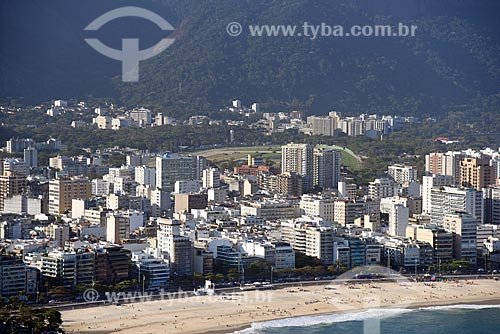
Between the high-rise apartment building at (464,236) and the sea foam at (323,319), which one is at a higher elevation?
the high-rise apartment building at (464,236)

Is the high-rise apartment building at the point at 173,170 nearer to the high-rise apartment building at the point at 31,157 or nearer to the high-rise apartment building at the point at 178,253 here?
the high-rise apartment building at the point at 31,157

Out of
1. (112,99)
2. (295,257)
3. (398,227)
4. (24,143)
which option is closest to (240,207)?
(398,227)

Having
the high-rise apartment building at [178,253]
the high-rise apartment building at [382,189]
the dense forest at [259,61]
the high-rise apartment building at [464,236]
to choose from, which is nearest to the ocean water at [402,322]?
the high-rise apartment building at [178,253]

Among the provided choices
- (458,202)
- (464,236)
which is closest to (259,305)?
(464,236)

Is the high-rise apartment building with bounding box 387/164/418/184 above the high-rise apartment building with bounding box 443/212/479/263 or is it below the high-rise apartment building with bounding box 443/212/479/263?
above

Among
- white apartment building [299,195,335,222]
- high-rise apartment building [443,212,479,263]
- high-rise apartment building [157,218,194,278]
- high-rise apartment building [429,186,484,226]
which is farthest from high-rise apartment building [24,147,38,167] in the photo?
high-rise apartment building [443,212,479,263]

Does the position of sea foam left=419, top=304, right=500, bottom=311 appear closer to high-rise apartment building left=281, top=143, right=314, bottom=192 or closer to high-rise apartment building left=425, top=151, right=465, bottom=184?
high-rise apartment building left=425, top=151, right=465, bottom=184

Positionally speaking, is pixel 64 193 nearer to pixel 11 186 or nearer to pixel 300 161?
pixel 11 186
